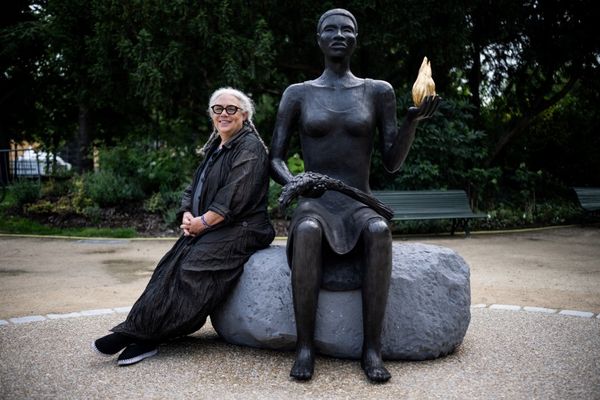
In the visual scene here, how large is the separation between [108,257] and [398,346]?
18.4ft

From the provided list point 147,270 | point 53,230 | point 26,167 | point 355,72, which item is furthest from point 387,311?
point 26,167

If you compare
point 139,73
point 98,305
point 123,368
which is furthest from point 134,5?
point 123,368

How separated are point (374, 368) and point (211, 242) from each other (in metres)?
1.35

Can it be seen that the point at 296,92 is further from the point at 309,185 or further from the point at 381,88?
the point at 309,185

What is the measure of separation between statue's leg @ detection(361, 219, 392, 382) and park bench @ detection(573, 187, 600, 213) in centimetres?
949

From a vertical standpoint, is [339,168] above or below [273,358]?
above

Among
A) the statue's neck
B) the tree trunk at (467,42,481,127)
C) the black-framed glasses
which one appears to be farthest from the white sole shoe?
the tree trunk at (467,42,481,127)

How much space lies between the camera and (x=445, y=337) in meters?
3.77

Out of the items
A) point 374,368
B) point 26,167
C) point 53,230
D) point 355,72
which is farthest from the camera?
point 26,167

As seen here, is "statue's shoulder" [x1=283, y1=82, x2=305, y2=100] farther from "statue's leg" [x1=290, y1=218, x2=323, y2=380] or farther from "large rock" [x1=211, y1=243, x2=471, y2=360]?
"large rock" [x1=211, y1=243, x2=471, y2=360]

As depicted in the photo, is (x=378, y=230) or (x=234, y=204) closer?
(x=378, y=230)

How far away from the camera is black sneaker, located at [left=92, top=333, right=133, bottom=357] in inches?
147

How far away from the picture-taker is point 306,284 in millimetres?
3451

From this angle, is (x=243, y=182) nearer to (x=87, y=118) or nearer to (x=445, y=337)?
(x=445, y=337)
